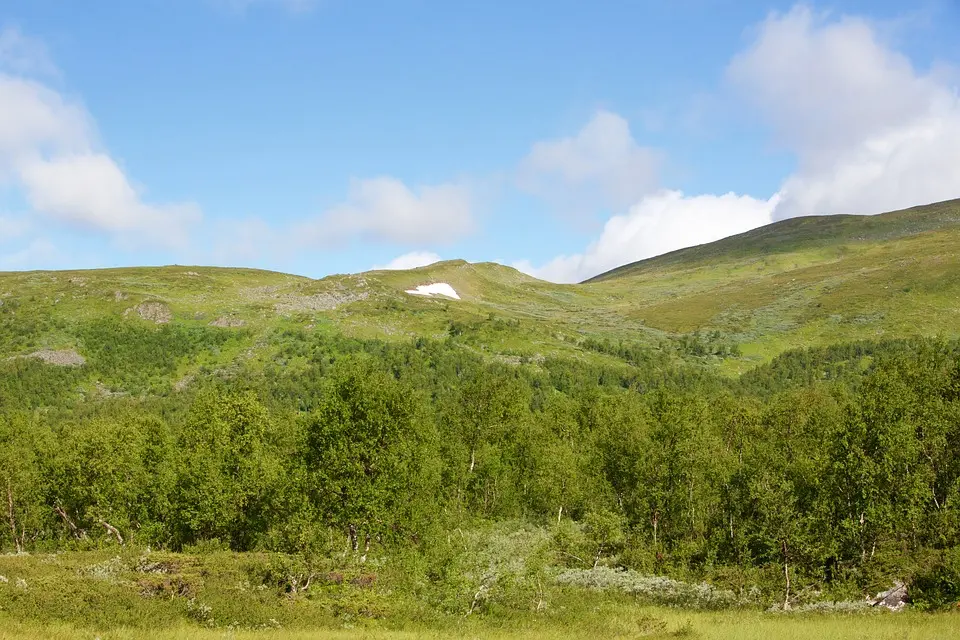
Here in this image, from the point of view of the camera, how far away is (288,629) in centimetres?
2811

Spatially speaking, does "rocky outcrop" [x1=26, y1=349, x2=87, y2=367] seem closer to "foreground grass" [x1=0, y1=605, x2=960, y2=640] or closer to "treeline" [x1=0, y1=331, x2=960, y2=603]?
"treeline" [x1=0, y1=331, x2=960, y2=603]

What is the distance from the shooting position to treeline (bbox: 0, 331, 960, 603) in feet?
132

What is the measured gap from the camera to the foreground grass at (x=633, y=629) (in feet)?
81.9

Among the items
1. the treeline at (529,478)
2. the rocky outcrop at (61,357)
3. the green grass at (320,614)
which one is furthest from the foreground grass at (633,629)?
the rocky outcrop at (61,357)

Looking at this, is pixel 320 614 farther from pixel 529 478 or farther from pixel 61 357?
pixel 61 357

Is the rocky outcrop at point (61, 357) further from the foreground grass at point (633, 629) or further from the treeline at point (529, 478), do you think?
the foreground grass at point (633, 629)

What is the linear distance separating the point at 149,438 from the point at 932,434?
70435 mm

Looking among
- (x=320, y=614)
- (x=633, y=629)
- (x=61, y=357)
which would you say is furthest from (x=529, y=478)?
(x=61, y=357)

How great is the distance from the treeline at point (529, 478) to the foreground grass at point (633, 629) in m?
7.09

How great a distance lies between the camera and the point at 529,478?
69.1 metres

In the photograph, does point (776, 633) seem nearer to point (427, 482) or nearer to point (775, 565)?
point (775, 565)

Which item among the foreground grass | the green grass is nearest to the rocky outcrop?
the green grass

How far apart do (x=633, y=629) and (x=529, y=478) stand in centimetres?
3864

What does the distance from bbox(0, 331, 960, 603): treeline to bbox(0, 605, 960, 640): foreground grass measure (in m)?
7.09
